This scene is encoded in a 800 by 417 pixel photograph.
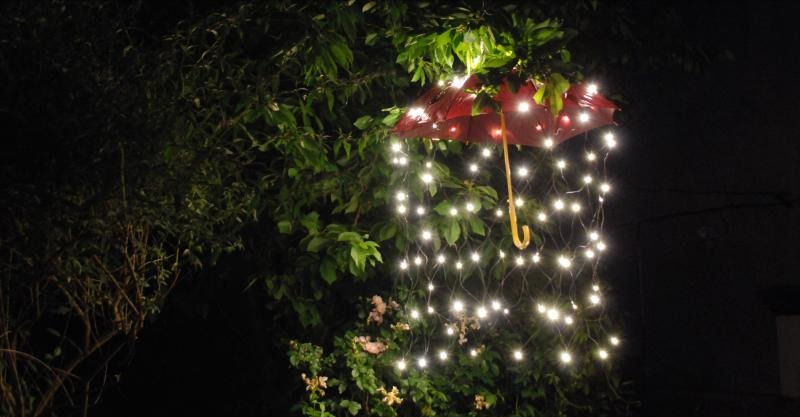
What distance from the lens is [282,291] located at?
166 inches

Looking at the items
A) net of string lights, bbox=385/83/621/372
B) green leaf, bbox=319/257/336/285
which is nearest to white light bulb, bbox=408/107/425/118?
net of string lights, bbox=385/83/621/372

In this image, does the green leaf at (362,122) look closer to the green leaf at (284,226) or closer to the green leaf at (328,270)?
the green leaf at (284,226)

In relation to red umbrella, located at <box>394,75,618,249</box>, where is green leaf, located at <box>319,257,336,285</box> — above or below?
below

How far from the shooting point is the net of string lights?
4.17 m

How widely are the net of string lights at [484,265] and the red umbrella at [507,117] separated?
1.03ft

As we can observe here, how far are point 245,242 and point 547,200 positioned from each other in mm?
1905

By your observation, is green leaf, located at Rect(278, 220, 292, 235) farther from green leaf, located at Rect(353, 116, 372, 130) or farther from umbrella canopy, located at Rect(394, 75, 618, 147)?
umbrella canopy, located at Rect(394, 75, 618, 147)

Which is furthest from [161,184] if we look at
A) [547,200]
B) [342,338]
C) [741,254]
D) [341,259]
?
[741,254]

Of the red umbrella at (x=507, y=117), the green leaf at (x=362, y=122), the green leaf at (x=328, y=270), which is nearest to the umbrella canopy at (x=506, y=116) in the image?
the red umbrella at (x=507, y=117)

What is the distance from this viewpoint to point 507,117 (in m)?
3.93

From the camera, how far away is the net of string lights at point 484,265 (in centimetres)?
417

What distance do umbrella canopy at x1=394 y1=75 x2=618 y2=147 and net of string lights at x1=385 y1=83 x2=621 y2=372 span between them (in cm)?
31

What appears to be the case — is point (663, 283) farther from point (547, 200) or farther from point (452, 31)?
point (452, 31)

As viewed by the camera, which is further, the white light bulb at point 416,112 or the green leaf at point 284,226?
the green leaf at point 284,226
